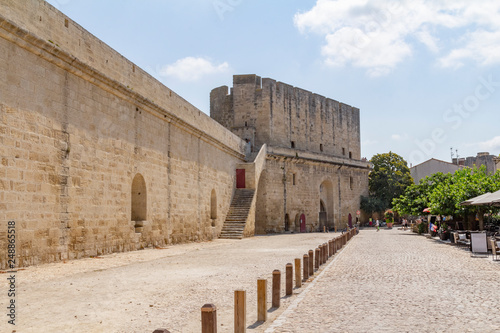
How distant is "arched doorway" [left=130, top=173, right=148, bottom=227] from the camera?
1470cm

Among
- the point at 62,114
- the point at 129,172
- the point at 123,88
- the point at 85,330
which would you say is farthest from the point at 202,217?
the point at 85,330

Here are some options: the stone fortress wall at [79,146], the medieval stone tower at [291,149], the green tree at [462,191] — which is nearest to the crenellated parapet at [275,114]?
the medieval stone tower at [291,149]

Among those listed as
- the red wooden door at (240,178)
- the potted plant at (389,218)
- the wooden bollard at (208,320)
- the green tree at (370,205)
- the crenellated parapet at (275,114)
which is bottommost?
the potted plant at (389,218)

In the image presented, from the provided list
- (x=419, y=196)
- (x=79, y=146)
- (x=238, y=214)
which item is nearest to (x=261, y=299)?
(x=79, y=146)

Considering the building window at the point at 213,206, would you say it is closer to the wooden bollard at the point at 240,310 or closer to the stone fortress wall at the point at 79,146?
the stone fortress wall at the point at 79,146

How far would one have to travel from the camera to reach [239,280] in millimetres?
7930

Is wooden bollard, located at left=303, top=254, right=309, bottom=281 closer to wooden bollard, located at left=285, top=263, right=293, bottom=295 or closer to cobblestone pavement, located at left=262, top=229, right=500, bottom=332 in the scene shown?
cobblestone pavement, located at left=262, top=229, right=500, bottom=332

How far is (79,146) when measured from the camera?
11.1 m

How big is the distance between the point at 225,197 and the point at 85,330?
19.3 m

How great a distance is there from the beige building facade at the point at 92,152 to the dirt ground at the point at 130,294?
51.8 inches

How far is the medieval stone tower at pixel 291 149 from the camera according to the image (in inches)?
1218

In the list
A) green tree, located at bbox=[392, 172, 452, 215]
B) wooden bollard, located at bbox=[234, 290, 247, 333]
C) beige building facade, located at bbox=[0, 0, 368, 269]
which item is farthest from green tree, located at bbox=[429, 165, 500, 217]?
wooden bollard, located at bbox=[234, 290, 247, 333]

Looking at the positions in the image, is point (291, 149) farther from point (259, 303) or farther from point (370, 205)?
point (259, 303)

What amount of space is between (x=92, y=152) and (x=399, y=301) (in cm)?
865
